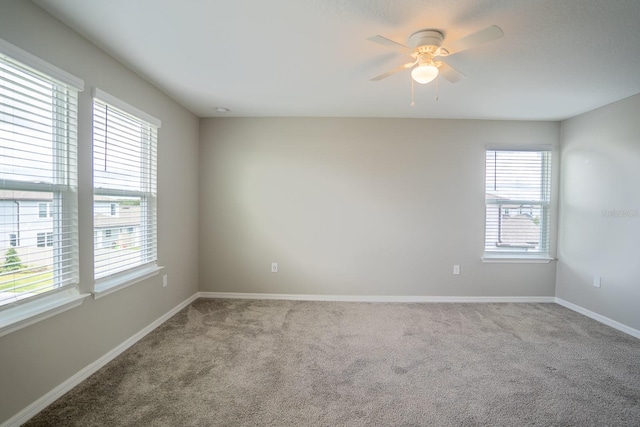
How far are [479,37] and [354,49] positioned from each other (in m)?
0.86

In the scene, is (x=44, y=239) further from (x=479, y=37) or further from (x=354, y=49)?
(x=479, y=37)

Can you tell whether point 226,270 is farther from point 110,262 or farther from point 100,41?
point 100,41

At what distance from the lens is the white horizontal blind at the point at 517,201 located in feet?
12.8

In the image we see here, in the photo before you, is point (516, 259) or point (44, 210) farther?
point (516, 259)

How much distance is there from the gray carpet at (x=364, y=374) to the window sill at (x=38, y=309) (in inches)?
23.0

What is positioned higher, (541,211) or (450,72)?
(450,72)

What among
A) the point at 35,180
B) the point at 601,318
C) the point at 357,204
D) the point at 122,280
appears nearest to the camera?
the point at 35,180

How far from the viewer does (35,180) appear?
1768 millimetres

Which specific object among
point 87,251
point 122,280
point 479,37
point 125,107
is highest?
point 479,37

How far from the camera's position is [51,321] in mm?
1822

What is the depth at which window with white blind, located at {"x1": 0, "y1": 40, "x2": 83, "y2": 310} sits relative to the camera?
5.25ft

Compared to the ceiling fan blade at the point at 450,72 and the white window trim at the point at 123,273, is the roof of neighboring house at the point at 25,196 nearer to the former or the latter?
the white window trim at the point at 123,273

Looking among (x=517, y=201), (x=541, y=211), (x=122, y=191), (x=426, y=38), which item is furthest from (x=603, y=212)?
(x=122, y=191)

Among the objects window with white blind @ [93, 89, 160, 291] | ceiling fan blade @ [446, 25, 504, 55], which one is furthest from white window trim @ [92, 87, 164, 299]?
ceiling fan blade @ [446, 25, 504, 55]
